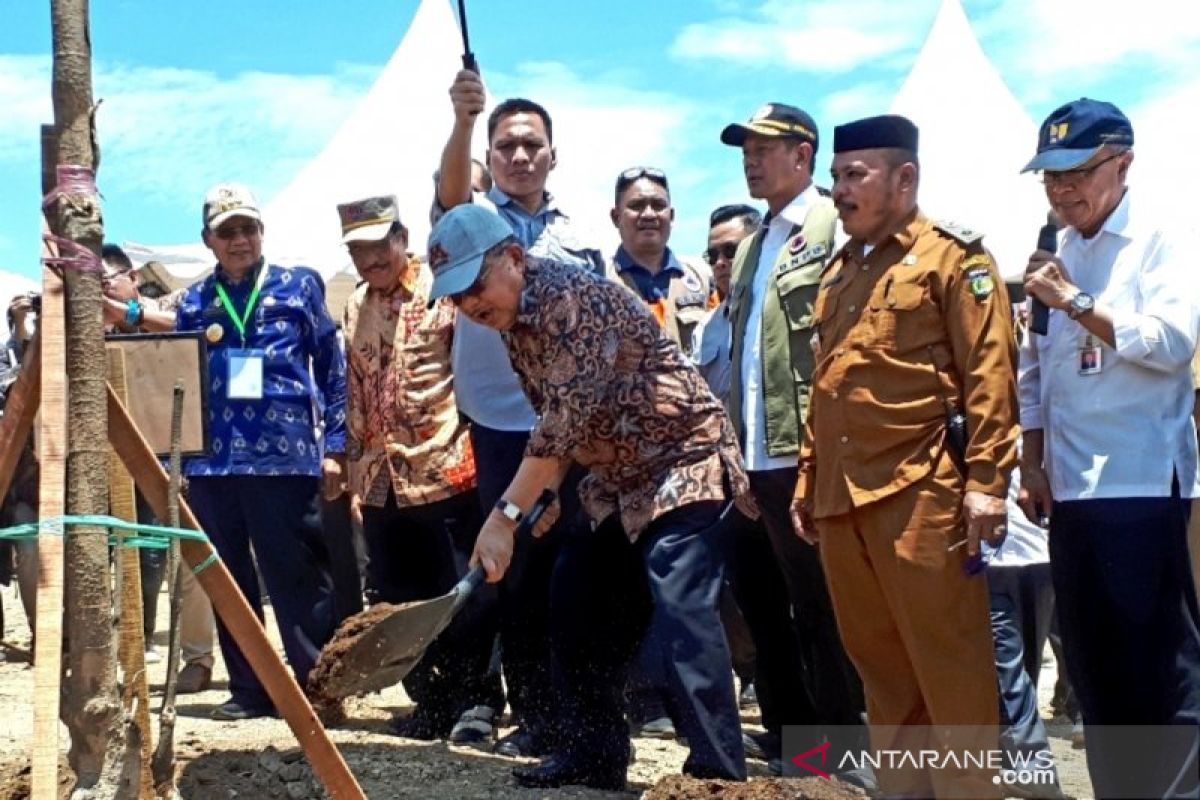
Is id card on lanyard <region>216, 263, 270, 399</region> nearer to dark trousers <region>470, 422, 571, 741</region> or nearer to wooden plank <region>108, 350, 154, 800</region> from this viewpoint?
dark trousers <region>470, 422, 571, 741</region>

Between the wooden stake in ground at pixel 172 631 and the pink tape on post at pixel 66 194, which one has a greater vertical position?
the pink tape on post at pixel 66 194

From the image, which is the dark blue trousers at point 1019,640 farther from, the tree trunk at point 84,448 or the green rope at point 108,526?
the tree trunk at point 84,448

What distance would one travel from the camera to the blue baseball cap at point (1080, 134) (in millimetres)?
4355

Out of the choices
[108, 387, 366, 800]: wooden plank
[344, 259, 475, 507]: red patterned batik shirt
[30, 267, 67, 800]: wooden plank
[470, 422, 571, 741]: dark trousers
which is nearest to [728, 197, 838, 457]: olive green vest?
[470, 422, 571, 741]: dark trousers

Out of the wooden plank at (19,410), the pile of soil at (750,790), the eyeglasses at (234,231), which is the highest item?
the eyeglasses at (234,231)

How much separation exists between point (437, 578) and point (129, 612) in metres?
1.99

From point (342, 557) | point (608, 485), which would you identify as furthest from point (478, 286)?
point (342, 557)

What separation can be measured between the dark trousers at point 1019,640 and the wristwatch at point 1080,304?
1398 mm

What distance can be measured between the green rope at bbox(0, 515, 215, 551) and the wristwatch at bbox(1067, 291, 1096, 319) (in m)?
2.37

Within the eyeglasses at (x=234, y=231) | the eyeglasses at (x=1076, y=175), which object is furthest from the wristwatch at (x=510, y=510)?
the eyeglasses at (x=234, y=231)

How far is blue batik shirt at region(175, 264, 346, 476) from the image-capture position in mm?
6375

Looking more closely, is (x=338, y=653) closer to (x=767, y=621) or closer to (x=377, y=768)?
(x=377, y=768)

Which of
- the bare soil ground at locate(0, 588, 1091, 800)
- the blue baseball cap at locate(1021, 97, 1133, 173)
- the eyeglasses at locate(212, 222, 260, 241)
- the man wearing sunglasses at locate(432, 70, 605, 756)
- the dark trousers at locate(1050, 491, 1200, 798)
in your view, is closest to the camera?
the dark trousers at locate(1050, 491, 1200, 798)

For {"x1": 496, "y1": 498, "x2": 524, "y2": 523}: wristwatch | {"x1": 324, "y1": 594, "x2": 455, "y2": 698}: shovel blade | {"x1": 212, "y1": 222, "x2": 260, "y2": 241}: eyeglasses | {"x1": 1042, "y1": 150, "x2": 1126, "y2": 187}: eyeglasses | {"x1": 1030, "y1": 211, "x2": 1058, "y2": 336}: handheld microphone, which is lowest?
Answer: {"x1": 324, "y1": 594, "x2": 455, "y2": 698}: shovel blade
